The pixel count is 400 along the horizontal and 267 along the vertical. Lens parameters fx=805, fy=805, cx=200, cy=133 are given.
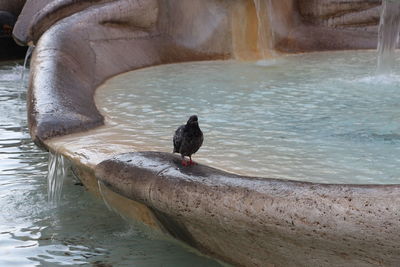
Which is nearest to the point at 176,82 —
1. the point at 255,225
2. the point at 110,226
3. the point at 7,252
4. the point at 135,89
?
the point at 135,89

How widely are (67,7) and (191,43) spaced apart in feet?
4.41

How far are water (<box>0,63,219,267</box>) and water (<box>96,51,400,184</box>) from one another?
500 mm

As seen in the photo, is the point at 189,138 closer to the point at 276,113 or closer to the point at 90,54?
the point at 276,113

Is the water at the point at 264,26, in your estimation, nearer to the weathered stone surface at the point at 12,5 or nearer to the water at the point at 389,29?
the water at the point at 389,29

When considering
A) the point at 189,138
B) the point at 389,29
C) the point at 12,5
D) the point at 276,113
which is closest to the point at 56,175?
the point at 189,138

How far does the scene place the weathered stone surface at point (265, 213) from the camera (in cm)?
315

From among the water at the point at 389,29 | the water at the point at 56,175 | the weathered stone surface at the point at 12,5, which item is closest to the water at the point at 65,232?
the water at the point at 56,175

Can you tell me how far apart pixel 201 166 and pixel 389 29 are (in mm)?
5427

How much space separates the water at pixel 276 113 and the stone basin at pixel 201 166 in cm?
32

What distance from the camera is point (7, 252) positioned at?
4289 millimetres

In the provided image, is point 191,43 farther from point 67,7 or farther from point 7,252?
point 7,252

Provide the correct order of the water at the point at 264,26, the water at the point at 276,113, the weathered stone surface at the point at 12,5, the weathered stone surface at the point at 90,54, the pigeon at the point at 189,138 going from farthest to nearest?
the weathered stone surface at the point at 12,5 → the water at the point at 264,26 → the weathered stone surface at the point at 90,54 → the water at the point at 276,113 → the pigeon at the point at 189,138

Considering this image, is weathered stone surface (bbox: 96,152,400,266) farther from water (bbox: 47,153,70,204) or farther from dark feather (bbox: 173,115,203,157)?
water (bbox: 47,153,70,204)

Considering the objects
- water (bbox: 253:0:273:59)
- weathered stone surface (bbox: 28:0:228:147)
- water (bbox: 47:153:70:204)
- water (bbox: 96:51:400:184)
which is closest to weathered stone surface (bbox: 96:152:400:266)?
water (bbox: 96:51:400:184)
